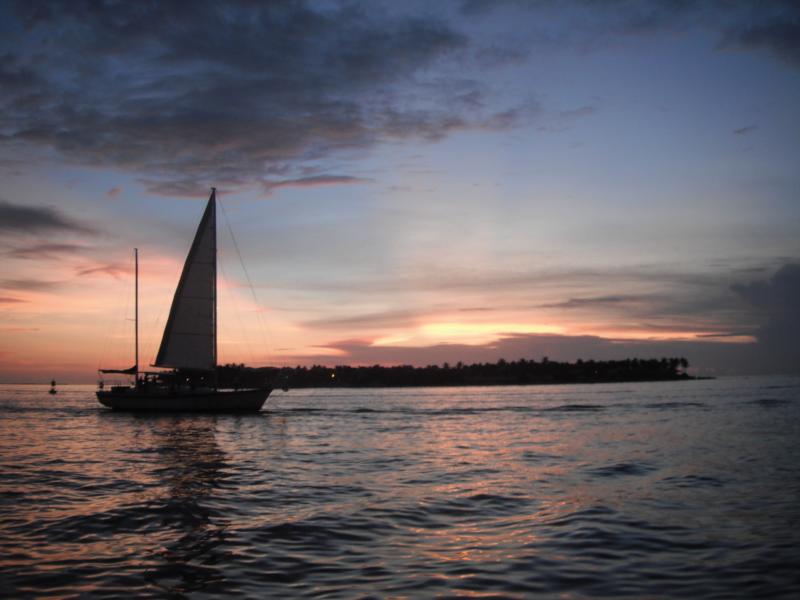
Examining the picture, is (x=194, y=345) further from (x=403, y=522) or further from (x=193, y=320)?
(x=403, y=522)

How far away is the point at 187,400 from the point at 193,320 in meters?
7.70

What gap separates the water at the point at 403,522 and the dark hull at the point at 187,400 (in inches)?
1112

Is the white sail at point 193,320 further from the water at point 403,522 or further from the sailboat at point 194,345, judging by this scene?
the water at point 403,522

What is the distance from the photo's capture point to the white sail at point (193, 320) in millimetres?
63031

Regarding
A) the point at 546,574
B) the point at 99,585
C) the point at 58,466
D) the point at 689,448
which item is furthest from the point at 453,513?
the point at 689,448

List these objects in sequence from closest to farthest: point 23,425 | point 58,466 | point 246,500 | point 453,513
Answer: point 453,513 → point 246,500 → point 58,466 → point 23,425

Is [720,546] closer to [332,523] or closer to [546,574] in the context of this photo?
[546,574]

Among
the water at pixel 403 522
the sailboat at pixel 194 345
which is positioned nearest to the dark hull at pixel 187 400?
the sailboat at pixel 194 345

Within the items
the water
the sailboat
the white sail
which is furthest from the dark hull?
the water

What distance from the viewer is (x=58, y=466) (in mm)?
26484

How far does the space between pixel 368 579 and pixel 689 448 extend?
27.1 meters

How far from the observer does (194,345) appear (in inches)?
2490

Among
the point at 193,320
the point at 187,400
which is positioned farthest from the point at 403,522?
the point at 193,320

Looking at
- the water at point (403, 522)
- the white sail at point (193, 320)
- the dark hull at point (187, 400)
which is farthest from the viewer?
the white sail at point (193, 320)
